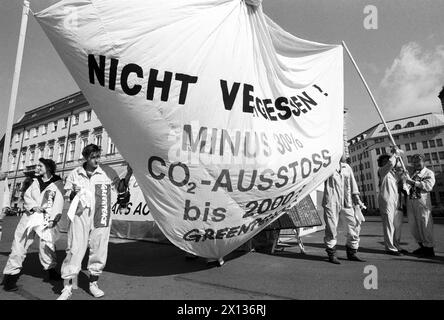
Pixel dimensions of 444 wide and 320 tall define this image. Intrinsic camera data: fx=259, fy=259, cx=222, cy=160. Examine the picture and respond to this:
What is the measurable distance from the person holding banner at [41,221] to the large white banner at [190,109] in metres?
1.71

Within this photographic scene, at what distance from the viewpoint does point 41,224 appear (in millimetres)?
3553

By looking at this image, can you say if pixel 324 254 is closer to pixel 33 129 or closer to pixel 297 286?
pixel 297 286

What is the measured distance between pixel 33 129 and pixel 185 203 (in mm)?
50447

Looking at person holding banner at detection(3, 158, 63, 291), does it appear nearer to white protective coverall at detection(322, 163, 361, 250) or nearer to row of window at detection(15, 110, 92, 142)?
white protective coverall at detection(322, 163, 361, 250)

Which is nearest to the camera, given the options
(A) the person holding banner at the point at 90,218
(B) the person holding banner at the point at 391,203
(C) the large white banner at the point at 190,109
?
(C) the large white banner at the point at 190,109

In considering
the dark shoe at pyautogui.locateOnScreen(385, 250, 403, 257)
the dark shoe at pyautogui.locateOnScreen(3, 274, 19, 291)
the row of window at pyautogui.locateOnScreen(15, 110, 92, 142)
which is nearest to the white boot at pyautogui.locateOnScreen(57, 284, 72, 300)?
the dark shoe at pyautogui.locateOnScreen(3, 274, 19, 291)

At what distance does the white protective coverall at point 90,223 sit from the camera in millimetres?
2954

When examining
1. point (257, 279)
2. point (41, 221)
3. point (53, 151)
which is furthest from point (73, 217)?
point (53, 151)

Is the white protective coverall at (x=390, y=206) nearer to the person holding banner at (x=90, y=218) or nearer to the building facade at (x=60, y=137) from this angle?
the person holding banner at (x=90, y=218)

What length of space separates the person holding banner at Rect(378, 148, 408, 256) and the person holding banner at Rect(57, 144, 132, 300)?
476 cm

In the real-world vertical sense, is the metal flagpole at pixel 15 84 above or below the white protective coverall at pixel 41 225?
above

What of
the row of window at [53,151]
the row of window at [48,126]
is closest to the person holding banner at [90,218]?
the row of window at [53,151]

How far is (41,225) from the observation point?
3551mm

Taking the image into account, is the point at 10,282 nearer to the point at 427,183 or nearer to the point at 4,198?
the point at 4,198
